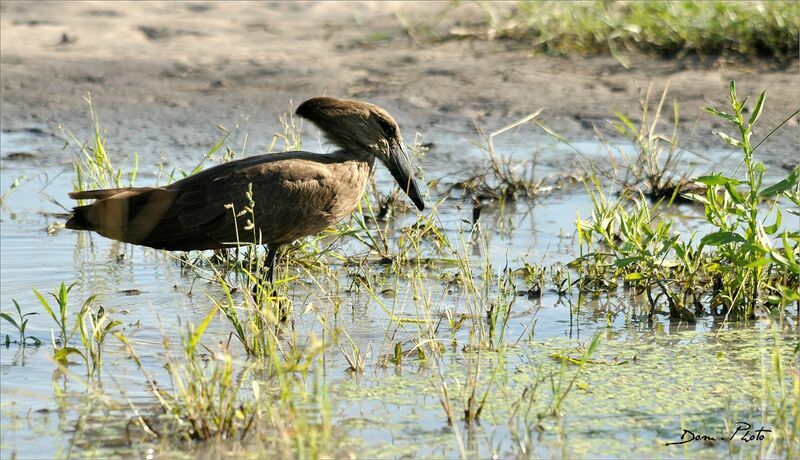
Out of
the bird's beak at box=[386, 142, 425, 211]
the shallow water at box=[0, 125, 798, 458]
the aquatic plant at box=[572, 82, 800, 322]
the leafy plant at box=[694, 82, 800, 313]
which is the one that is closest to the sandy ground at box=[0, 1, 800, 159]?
the shallow water at box=[0, 125, 798, 458]

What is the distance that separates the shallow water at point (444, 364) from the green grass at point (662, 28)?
276cm

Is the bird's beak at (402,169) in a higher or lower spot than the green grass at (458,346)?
higher

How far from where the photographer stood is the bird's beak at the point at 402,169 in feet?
20.8

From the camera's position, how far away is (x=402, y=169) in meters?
6.36

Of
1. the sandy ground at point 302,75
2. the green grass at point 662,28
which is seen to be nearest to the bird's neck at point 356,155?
the sandy ground at point 302,75

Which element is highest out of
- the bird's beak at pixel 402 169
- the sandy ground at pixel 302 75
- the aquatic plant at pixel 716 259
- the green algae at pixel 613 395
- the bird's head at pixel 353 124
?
the sandy ground at pixel 302 75

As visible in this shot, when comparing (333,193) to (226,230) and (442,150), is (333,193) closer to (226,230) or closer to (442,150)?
(226,230)

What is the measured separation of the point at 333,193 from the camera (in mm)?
5828

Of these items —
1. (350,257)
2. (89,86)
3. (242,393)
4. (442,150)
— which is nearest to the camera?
(242,393)

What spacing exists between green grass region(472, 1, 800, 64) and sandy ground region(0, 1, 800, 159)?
16 centimetres

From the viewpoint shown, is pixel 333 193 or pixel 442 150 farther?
pixel 442 150

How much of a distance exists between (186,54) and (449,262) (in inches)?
185

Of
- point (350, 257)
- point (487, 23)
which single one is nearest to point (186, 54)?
point (487, 23)

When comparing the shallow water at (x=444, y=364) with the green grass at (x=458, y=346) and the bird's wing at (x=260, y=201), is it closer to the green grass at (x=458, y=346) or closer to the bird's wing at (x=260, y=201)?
the green grass at (x=458, y=346)
